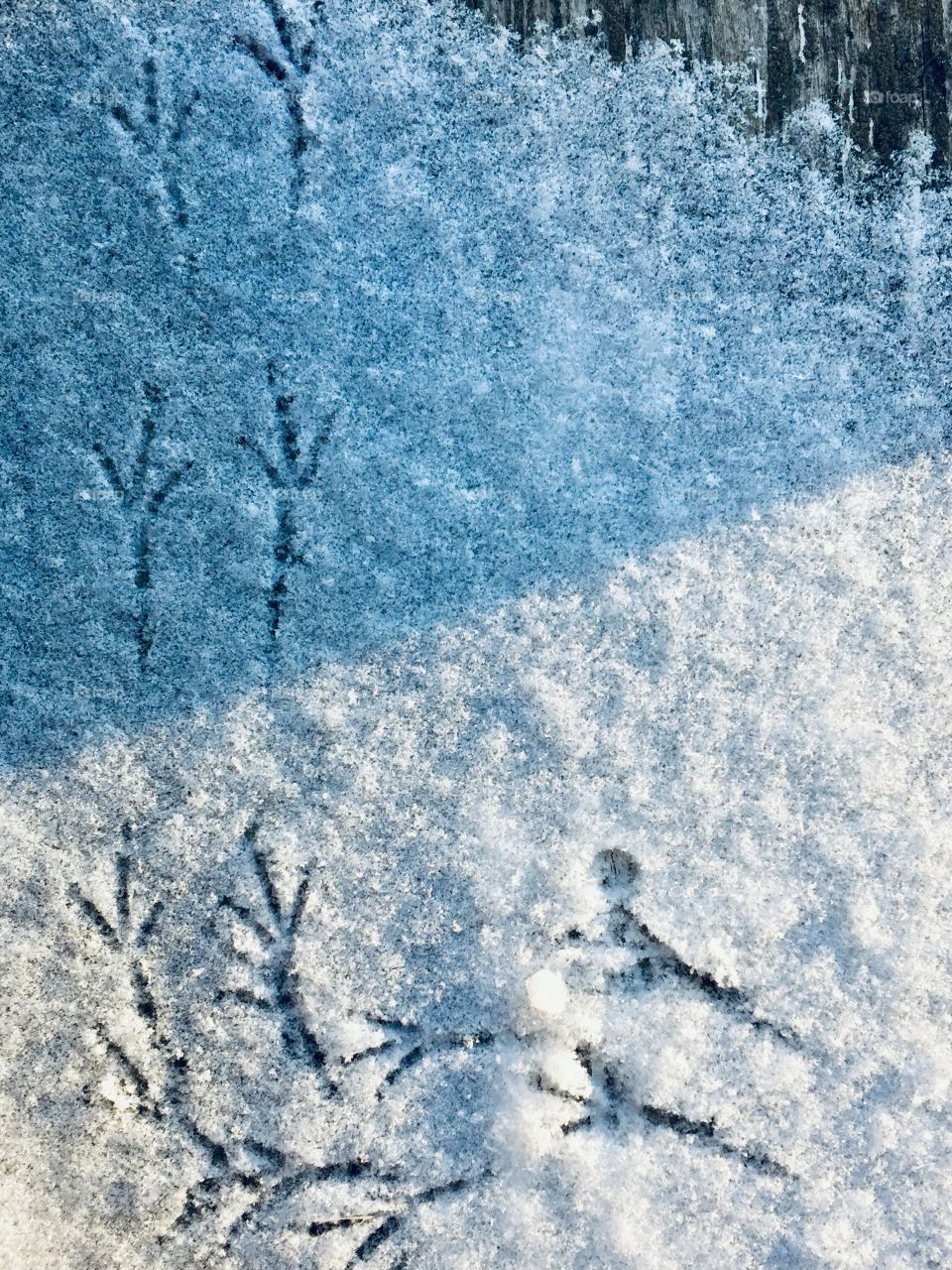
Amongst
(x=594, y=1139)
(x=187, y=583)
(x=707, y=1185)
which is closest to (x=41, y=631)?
(x=187, y=583)

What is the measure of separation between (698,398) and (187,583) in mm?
594

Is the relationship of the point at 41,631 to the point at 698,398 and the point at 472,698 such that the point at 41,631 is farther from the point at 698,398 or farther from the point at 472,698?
the point at 698,398

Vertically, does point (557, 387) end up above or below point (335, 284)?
below

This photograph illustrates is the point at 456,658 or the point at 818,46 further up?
the point at 818,46

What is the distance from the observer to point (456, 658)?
3.48ft

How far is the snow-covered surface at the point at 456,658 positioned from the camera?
101 cm

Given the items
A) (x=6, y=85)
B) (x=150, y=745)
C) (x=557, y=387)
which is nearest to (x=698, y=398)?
(x=557, y=387)

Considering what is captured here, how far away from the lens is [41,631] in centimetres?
105

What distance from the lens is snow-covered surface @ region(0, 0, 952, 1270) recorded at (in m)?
1.01

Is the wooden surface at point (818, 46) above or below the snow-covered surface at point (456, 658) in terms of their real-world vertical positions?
above

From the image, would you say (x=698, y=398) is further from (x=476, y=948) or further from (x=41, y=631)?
(x=41, y=631)

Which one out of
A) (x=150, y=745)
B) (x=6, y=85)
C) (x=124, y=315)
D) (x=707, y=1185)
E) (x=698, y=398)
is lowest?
(x=707, y=1185)

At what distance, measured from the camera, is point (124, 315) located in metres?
1.07

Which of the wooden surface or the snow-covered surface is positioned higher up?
the wooden surface
